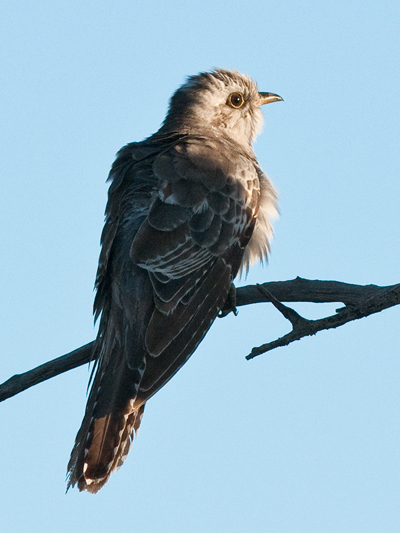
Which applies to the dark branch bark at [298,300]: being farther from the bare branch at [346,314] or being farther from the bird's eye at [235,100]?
the bird's eye at [235,100]

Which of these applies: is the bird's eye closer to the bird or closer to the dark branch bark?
the bird

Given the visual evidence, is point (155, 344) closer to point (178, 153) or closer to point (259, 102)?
point (178, 153)

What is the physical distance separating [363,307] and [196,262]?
153 cm

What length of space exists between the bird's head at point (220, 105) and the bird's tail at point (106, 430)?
3.06 meters

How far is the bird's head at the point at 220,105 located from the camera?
24.9 ft

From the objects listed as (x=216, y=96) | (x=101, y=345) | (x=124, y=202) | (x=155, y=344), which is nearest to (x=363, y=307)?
(x=155, y=344)

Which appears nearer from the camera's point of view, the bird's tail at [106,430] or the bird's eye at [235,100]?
the bird's tail at [106,430]

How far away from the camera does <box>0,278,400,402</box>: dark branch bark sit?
13.8ft

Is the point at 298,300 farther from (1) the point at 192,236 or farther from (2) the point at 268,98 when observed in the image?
(2) the point at 268,98

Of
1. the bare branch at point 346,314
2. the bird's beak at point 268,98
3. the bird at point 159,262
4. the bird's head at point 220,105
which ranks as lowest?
the bare branch at point 346,314

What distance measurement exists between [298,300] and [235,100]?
3477 mm

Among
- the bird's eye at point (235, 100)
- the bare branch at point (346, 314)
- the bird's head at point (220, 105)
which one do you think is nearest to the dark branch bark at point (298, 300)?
the bare branch at point (346, 314)

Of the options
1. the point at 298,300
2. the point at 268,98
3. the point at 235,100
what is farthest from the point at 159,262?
the point at 268,98

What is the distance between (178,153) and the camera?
6246mm
